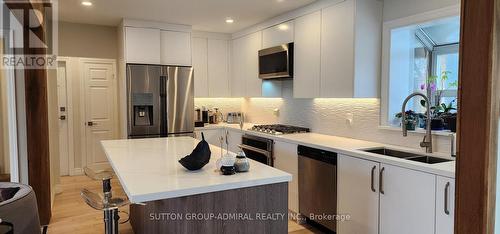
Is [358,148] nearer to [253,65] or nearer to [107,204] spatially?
[107,204]

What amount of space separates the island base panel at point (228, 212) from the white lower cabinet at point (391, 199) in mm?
987

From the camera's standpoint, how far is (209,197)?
5.95 feet

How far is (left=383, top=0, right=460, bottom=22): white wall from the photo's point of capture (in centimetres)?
279

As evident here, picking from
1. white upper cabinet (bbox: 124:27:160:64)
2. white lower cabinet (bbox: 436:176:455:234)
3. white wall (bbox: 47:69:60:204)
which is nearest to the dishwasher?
white lower cabinet (bbox: 436:176:455:234)

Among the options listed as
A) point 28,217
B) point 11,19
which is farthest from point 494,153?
point 11,19

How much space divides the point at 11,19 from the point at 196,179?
2213 millimetres

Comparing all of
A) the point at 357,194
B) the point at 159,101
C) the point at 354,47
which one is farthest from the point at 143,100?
the point at 357,194

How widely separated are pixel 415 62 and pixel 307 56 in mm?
1128

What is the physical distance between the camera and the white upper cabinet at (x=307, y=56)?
3707mm

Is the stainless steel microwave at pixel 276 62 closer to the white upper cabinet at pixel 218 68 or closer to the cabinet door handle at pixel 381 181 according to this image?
the white upper cabinet at pixel 218 68

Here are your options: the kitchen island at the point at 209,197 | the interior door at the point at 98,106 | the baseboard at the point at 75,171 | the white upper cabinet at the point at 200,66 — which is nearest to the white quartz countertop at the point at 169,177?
the kitchen island at the point at 209,197

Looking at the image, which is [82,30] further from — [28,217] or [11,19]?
[28,217]

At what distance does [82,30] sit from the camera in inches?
203

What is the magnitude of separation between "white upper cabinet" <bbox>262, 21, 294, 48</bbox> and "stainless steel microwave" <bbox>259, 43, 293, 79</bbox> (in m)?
0.09
